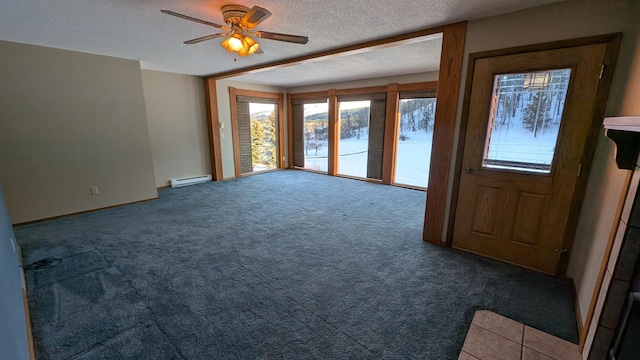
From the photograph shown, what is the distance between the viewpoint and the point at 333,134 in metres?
6.49

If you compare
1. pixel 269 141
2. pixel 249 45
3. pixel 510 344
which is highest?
pixel 249 45

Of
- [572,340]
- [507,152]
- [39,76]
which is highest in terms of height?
[39,76]

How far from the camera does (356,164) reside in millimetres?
6680

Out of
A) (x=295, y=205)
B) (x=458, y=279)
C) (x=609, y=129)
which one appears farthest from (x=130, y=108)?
(x=609, y=129)

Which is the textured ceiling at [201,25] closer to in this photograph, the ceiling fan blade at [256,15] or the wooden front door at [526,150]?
the ceiling fan blade at [256,15]

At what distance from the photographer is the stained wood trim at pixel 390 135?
5.46 m

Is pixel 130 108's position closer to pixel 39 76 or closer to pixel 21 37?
pixel 39 76

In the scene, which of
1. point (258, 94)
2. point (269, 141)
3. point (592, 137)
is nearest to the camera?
point (592, 137)

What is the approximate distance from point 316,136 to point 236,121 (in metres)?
2.14

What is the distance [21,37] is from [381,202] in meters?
5.25

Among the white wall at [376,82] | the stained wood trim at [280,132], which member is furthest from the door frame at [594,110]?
the stained wood trim at [280,132]

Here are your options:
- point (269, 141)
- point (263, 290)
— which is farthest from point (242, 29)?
point (269, 141)

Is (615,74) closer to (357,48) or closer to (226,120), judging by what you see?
(357,48)

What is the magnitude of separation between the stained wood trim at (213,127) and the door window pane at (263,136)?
1005 mm
